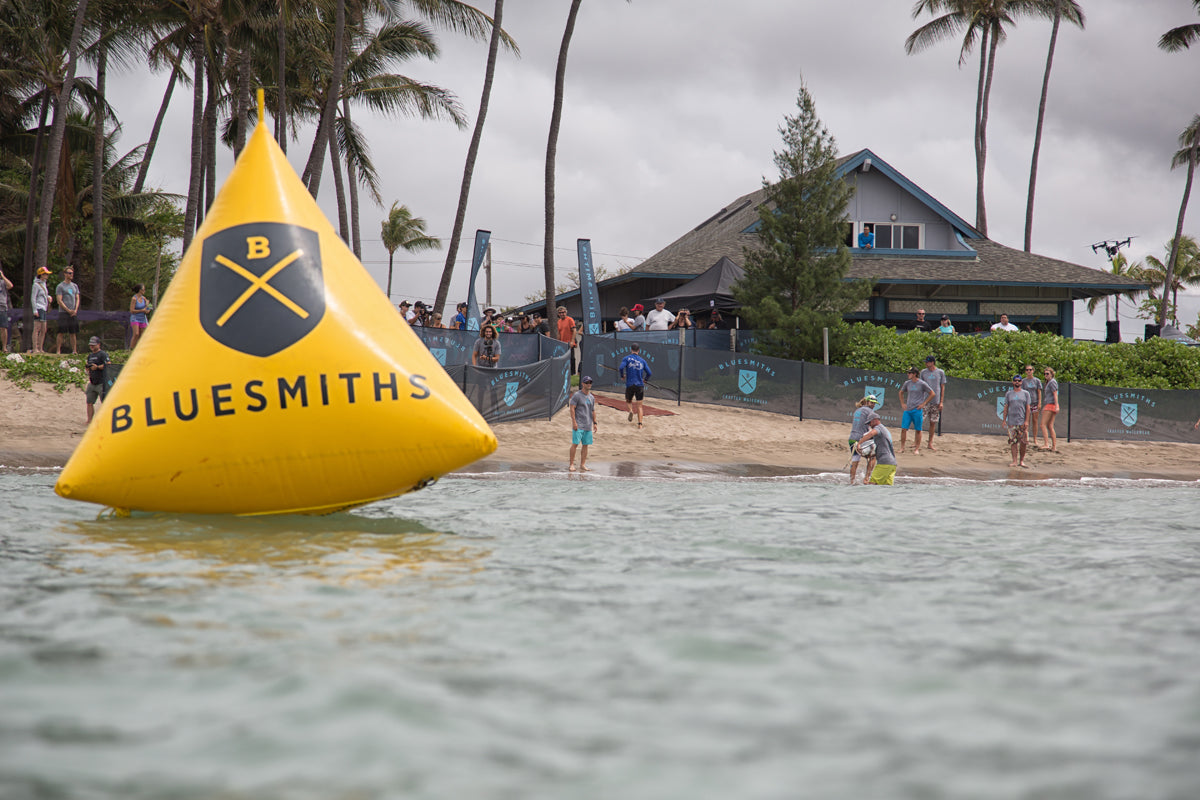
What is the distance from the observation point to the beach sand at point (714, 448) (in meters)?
15.7

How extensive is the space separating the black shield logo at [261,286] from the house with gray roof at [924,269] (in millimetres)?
24073

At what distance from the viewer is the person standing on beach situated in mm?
18844

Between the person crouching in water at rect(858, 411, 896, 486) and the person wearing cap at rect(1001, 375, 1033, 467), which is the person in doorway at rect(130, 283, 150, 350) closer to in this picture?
the person crouching in water at rect(858, 411, 896, 486)

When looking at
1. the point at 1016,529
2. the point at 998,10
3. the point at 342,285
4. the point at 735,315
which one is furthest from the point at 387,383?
the point at 998,10

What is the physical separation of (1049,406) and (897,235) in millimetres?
14964

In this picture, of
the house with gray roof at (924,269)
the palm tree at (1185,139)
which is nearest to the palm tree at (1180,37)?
the palm tree at (1185,139)

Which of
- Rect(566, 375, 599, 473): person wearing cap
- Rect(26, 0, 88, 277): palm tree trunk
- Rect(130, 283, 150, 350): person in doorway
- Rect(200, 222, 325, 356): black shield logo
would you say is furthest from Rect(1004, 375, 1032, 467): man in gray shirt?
Rect(26, 0, 88, 277): palm tree trunk

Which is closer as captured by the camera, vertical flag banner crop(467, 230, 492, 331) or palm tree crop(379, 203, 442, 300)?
vertical flag banner crop(467, 230, 492, 331)

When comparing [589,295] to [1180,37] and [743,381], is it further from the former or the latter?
[1180,37]

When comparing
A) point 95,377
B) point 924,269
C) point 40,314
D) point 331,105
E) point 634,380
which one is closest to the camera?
point 95,377

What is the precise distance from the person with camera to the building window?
18.5m

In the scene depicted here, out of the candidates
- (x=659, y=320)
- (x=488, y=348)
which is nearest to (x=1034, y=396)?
(x=659, y=320)

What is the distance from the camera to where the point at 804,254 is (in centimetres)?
2391

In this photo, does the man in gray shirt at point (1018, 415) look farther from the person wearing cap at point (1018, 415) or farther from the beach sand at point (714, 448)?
the beach sand at point (714, 448)
